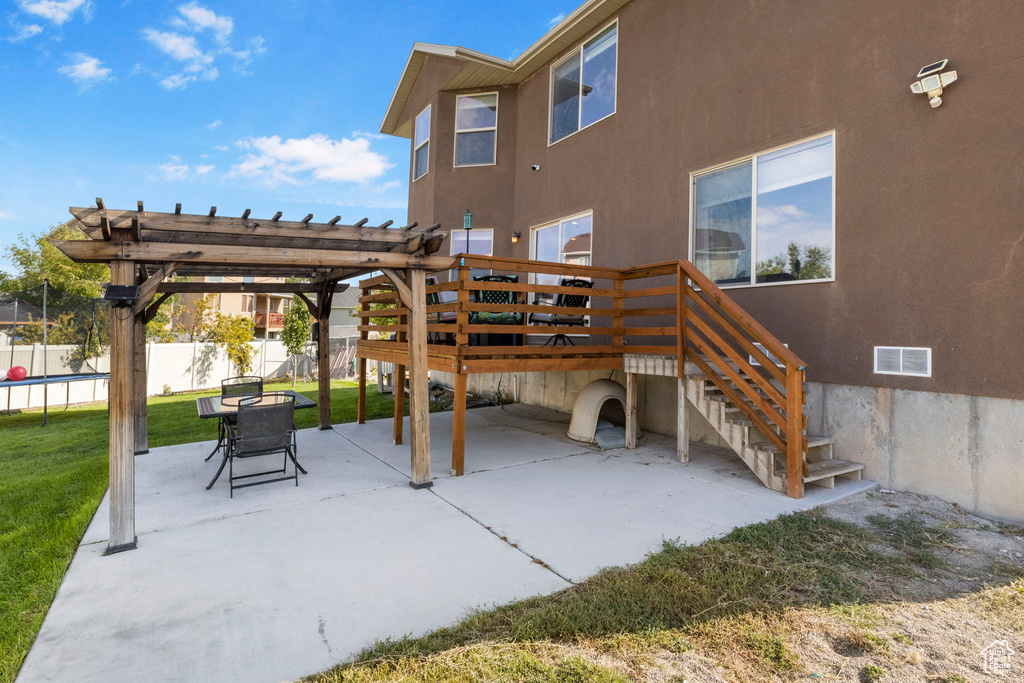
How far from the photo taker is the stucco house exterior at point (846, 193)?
4383mm

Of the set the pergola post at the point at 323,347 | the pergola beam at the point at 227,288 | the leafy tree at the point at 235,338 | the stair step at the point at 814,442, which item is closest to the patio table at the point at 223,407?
the pergola post at the point at 323,347

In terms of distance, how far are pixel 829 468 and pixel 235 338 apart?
55.1 feet

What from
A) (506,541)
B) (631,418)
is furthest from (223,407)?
(631,418)

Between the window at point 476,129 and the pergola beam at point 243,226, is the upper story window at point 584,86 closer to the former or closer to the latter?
the window at point 476,129

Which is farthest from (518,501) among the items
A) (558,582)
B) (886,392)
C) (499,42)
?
(499,42)

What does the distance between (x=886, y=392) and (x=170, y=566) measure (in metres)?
6.18

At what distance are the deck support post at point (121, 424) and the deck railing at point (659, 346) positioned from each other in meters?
2.80

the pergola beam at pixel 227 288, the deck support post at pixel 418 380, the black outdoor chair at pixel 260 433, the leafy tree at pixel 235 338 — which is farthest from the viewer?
the leafy tree at pixel 235 338

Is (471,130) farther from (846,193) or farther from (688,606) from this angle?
(688,606)

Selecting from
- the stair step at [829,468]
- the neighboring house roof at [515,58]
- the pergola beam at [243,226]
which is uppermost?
the neighboring house roof at [515,58]

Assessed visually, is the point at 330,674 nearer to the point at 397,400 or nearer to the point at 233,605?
the point at 233,605

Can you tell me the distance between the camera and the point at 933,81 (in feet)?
15.1

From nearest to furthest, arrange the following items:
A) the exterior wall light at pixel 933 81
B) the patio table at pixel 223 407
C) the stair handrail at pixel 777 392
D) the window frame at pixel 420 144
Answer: the exterior wall light at pixel 933 81 → the stair handrail at pixel 777 392 → the patio table at pixel 223 407 → the window frame at pixel 420 144

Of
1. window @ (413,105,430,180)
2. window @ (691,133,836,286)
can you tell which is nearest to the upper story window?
window @ (691,133,836,286)
